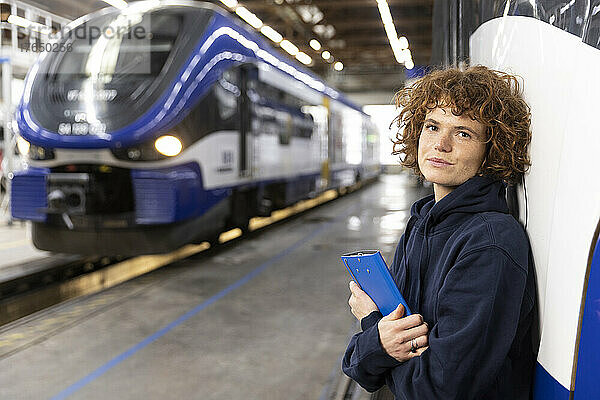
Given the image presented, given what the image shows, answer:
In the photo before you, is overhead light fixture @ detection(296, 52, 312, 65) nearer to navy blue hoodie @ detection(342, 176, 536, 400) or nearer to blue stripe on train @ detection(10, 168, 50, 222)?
blue stripe on train @ detection(10, 168, 50, 222)

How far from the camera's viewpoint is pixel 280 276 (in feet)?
20.9

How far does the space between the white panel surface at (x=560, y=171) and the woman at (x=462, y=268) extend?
0.06 m

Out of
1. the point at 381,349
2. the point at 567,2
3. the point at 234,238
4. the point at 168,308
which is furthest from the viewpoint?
the point at 234,238

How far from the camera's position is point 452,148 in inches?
58.9

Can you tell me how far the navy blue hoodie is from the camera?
1.32 m

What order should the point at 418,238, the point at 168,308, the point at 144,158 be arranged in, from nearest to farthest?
the point at 418,238, the point at 168,308, the point at 144,158

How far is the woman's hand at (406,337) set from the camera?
1.43 metres

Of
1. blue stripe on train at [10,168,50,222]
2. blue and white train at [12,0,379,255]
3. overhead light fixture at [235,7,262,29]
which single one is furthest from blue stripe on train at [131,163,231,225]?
overhead light fixture at [235,7,262,29]

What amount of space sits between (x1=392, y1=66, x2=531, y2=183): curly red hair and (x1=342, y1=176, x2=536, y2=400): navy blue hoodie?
0.06 m

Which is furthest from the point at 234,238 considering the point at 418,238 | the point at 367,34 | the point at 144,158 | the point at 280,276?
the point at 367,34

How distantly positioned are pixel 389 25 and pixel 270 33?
2941 millimetres

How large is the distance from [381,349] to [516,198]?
516 millimetres

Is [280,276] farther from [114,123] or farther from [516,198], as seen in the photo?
[516,198]

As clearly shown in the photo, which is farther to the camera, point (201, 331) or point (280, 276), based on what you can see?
point (280, 276)
